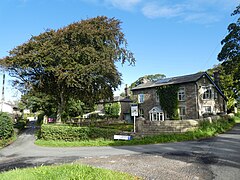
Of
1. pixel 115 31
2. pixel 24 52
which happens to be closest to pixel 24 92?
pixel 24 52

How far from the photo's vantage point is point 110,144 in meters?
15.7

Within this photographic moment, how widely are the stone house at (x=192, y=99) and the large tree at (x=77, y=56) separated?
1095 cm

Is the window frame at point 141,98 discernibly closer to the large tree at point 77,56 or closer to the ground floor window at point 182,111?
the ground floor window at point 182,111

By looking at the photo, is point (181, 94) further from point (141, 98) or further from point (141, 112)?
point (141, 112)

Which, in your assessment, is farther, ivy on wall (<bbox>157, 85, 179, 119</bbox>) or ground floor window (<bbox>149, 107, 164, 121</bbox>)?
ground floor window (<bbox>149, 107, 164, 121</bbox>)

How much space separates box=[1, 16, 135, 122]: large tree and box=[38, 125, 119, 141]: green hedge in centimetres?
529

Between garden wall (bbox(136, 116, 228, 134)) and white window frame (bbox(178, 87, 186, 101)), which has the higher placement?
white window frame (bbox(178, 87, 186, 101))

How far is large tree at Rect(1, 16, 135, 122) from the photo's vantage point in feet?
72.7

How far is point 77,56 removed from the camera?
22.2 metres

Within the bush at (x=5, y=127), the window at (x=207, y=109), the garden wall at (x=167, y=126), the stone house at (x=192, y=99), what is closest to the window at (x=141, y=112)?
the stone house at (x=192, y=99)

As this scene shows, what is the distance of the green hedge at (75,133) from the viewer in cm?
1782

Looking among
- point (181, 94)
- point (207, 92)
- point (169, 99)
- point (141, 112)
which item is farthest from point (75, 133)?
point (207, 92)

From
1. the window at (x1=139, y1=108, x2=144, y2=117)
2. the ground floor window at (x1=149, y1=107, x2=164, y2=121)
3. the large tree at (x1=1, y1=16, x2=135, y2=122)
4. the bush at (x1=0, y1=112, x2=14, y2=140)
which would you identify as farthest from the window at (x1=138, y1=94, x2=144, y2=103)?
the bush at (x1=0, y1=112, x2=14, y2=140)

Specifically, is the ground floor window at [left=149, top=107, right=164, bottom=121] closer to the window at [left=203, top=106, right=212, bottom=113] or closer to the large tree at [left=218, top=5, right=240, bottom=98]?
the window at [left=203, top=106, right=212, bottom=113]
